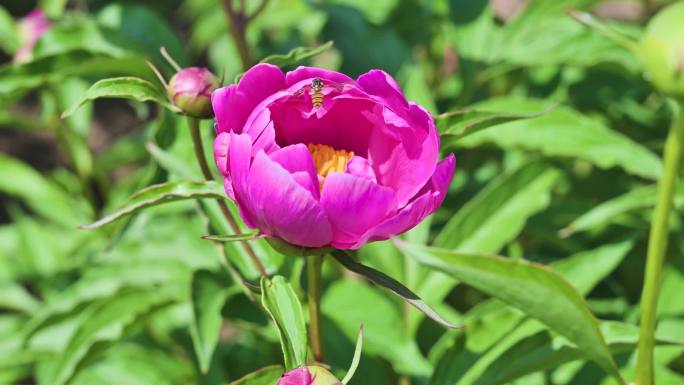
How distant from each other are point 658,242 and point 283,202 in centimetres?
32

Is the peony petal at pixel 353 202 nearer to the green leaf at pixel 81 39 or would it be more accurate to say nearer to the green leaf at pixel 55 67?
the green leaf at pixel 55 67

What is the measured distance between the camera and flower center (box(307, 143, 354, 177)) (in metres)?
0.89

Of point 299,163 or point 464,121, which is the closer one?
point 299,163

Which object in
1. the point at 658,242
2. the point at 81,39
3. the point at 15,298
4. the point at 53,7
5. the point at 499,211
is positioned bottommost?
the point at 15,298

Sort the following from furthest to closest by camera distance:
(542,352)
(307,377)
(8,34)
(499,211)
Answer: (8,34)
(499,211)
(542,352)
(307,377)

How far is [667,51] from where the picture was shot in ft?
2.15

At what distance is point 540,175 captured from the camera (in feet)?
4.68

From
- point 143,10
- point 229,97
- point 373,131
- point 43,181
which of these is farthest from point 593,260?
point 43,181

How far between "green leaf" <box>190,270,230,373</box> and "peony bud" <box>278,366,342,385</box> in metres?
0.33

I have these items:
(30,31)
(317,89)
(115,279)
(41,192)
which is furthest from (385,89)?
(41,192)

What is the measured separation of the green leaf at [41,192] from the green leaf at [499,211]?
96cm

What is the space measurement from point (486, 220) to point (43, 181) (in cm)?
110

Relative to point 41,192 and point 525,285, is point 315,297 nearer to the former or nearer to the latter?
point 525,285

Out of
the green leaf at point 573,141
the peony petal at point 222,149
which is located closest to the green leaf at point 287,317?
the peony petal at point 222,149
